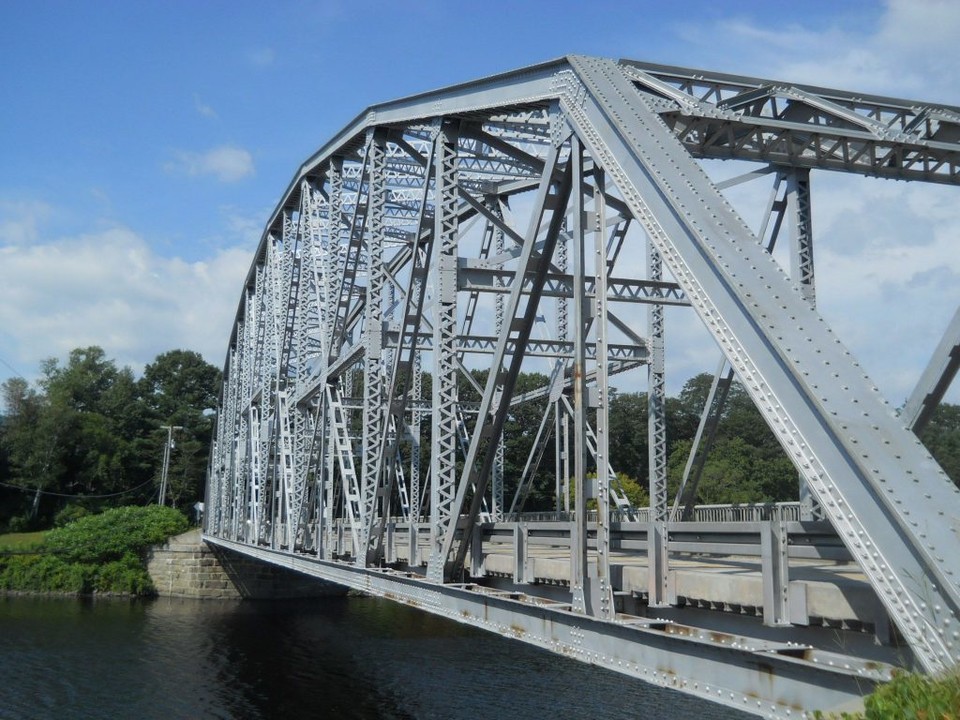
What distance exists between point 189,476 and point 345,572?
63693mm

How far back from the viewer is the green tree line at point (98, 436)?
2613 inches

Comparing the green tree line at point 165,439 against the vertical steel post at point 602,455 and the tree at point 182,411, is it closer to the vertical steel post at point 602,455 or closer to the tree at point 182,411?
the tree at point 182,411

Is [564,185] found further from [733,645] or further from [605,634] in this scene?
[733,645]

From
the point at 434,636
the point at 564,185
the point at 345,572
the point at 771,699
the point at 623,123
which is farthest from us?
the point at 434,636

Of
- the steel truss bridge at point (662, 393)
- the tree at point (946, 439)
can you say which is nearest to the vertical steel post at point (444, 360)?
the steel truss bridge at point (662, 393)

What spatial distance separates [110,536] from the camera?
5075 centimetres

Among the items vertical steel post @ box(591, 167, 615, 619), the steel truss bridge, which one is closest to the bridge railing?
the steel truss bridge

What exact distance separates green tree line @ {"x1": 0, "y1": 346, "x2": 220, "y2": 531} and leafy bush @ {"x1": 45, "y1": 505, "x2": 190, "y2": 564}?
12.9m

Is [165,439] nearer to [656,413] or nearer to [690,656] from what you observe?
[656,413]

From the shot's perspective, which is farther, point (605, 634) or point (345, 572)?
point (345, 572)

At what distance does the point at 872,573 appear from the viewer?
209 inches

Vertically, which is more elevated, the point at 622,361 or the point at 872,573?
the point at 622,361

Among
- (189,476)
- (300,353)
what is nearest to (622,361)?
(300,353)

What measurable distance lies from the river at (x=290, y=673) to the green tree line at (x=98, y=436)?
1034 inches
